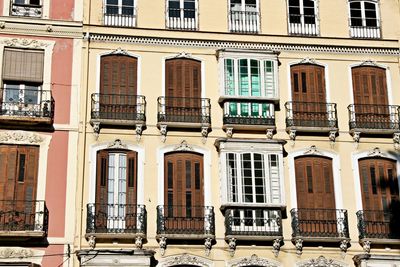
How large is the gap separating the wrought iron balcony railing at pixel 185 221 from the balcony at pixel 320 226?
2.86m

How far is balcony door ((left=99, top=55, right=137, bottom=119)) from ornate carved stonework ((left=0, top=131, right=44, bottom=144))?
230cm

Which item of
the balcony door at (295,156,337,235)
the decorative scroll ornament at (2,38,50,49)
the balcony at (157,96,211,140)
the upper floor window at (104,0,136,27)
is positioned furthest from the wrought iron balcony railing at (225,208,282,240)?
the decorative scroll ornament at (2,38,50,49)

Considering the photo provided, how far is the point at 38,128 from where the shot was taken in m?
24.0

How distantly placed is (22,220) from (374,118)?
1283 centimetres

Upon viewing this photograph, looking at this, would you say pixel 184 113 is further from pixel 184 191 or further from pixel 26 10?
pixel 26 10

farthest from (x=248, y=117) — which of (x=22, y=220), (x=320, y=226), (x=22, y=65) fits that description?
(x=22, y=220)

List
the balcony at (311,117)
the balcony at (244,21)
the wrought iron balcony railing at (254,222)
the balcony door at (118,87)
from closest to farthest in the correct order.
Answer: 1. the wrought iron balcony railing at (254,222)
2. the balcony door at (118,87)
3. the balcony at (311,117)
4. the balcony at (244,21)

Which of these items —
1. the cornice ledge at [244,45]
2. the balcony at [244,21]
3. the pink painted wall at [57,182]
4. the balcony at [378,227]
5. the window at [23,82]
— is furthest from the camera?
the balcony at [244,21]

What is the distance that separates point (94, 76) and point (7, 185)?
16.0 ft

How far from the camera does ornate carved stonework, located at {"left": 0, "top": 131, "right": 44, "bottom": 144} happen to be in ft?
77.7

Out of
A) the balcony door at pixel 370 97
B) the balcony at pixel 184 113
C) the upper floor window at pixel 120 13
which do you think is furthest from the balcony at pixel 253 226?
the upper floor window at pixel 120 13

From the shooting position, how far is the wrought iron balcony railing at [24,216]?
22.6m

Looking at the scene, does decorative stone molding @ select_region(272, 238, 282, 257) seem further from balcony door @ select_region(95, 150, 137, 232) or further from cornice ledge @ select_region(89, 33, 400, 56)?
cornice ledge @ select_region(89, 33, 400, 56)

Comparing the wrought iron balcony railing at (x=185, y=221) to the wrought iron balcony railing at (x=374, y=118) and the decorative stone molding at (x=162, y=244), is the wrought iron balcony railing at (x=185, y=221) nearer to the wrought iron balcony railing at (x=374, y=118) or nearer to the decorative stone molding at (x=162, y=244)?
the decorative stone molding at (x=162, y=244)
